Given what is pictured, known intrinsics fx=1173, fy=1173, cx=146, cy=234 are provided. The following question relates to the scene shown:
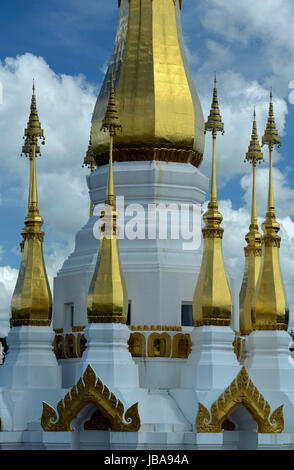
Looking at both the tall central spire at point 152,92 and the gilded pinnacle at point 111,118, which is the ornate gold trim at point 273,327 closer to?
the tall central spire at point 152,92

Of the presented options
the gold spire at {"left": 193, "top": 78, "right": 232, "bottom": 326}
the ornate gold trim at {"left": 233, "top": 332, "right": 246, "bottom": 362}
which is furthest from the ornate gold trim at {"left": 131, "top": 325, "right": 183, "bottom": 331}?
the ornate gold trim at {"left": 233, "top": 332, "right": 246, "bottom": 362}

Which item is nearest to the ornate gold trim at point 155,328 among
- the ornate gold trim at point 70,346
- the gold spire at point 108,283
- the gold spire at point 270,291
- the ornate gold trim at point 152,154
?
the gold spire at point 108,283

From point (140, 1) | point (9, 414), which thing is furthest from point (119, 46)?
point (9, 414)

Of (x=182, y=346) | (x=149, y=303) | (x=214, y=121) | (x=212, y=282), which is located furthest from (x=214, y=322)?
(x=214, y=121)

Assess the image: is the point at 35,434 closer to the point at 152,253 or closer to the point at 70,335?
the point at 70,335

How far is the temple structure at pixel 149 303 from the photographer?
2680cm

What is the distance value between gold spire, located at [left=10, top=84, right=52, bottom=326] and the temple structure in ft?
0.10

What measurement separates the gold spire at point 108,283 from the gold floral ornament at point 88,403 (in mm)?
1489

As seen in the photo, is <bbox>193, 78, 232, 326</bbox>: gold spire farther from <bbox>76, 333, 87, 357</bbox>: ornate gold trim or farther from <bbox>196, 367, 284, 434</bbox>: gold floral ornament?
<bbox>76, 333, 87, 357</bbox>: ornate gold trim

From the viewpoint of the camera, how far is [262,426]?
2730cm

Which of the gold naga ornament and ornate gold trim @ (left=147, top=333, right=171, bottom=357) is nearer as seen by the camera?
ornate gold trim @ (left=147, top=333, right=171, bottom=357)

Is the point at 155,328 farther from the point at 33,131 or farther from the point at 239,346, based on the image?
the point at 33,131

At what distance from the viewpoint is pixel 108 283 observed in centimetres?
2730

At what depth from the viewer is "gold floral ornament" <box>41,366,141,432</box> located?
26172 mm
